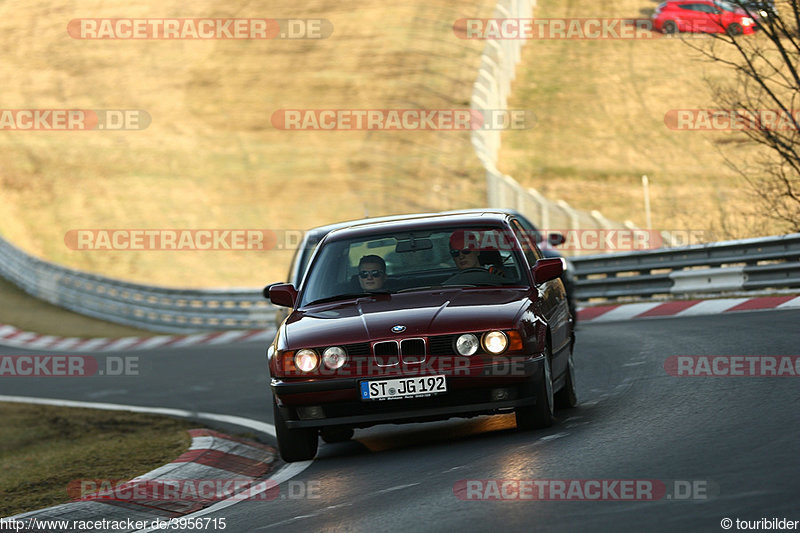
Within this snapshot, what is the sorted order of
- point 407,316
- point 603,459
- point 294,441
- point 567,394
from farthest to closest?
1. point 567,394
2. point 294,441
3. point 407,316
4. point 603,459

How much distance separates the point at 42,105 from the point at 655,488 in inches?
2435

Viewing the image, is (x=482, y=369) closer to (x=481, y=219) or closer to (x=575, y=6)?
(x=481, y=219)

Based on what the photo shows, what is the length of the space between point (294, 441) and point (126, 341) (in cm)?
1892

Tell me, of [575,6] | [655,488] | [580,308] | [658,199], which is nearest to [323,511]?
[655,488]

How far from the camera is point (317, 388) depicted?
9.29 meters

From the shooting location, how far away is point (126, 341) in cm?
2808

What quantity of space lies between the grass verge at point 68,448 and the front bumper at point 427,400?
5.97 feet

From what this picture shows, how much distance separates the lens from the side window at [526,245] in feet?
35.5

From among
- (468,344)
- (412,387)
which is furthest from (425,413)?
(468,344)

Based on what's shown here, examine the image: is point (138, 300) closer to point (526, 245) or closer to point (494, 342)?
point (526, 245)

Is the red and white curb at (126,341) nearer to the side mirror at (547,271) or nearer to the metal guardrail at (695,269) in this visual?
the metal guardrail at (695,269)

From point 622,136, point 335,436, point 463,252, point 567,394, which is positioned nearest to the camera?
point 463,252

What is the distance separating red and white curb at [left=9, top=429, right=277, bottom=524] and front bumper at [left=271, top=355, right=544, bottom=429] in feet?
2.10

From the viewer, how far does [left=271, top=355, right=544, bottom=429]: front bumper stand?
9172 mm
